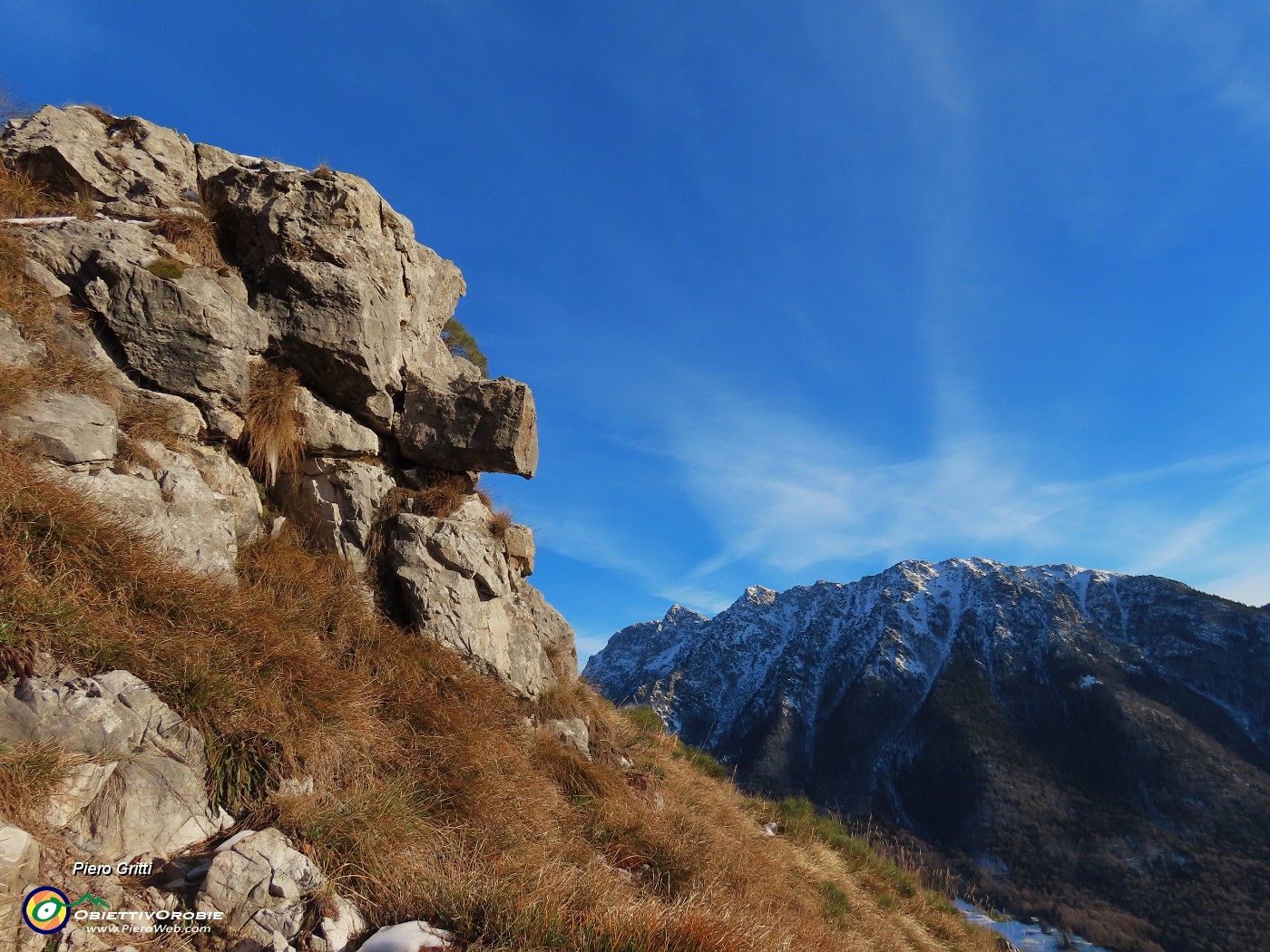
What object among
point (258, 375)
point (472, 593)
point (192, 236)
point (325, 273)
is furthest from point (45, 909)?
point (192, 236)

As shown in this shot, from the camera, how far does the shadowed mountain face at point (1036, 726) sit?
58.8 meters

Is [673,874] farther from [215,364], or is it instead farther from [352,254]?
[352,254]

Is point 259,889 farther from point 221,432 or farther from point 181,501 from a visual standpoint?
point 221,432

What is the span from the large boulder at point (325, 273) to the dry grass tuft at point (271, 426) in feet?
1.51

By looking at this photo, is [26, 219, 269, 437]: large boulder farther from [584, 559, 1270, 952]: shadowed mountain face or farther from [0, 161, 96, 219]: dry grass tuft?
[584, 559, 1270, 952]: shadowed mountain face

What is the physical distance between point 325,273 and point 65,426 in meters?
3.32

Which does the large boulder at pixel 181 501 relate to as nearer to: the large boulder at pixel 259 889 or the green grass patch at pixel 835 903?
the large boulder at pixel 259 889

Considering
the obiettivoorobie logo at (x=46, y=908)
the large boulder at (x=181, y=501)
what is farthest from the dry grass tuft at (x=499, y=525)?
the obiettivoorobie logo at (x=46, y=908)

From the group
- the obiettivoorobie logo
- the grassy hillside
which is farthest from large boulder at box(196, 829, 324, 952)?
the obiettivoorobie logo

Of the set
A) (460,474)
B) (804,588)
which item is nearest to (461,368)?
(460,474)

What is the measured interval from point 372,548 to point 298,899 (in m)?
3.98

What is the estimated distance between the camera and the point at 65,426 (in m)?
4.62

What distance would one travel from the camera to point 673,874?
548 centimetres

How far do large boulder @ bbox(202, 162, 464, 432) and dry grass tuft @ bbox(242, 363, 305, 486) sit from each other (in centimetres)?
46
